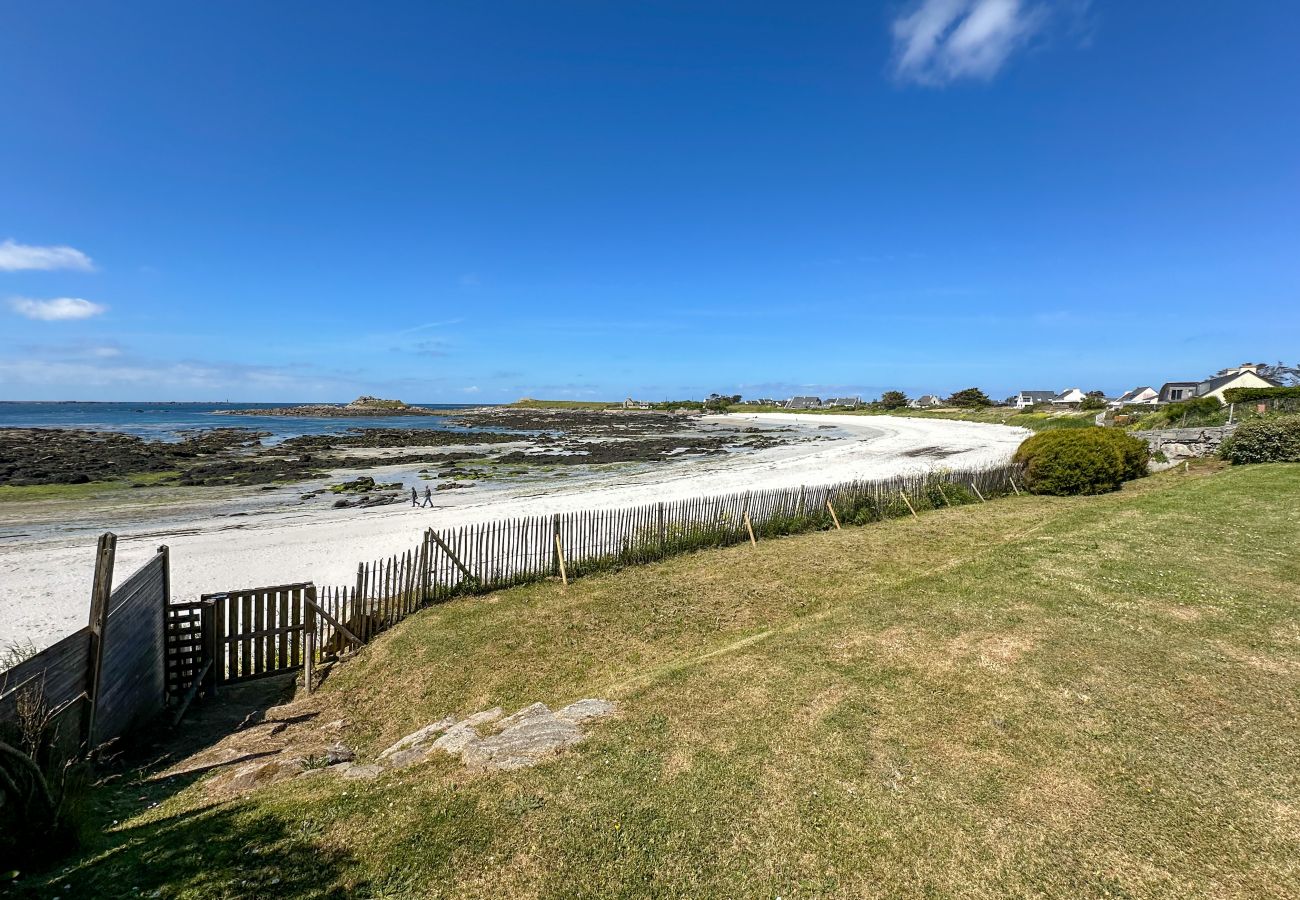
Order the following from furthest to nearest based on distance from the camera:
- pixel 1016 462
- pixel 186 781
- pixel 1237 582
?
pixel 1016 462 → pixel 1237 582 → pixel 186 781

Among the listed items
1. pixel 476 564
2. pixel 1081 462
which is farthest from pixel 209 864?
pixel 1081 462

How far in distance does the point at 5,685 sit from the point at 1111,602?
42.2 ft

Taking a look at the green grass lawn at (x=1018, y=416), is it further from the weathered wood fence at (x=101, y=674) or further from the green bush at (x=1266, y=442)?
the weathered wood fence at (x=101, y=674)

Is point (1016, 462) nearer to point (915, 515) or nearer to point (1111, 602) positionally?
point (915, 515)

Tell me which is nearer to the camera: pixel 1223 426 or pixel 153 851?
pixel 153 851

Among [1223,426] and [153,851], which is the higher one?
[1223,426]

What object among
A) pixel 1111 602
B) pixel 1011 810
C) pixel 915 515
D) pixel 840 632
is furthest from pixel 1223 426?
pixel 1011 810

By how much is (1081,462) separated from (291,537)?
88.9 feet

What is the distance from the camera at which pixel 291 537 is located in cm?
1859

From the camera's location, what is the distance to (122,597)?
242 inches

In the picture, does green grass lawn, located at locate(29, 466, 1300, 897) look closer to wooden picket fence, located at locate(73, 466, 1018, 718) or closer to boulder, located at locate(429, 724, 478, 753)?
boulder, located at locate(429, 724, 478, 753)

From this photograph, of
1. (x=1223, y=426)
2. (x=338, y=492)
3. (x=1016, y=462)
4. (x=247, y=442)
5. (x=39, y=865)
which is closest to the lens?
(x=39, y=865)

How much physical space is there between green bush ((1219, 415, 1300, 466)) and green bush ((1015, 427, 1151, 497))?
2.94m

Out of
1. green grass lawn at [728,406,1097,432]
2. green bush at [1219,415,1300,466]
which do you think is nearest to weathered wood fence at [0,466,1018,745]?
green bush at [1219,415,1300,466]
